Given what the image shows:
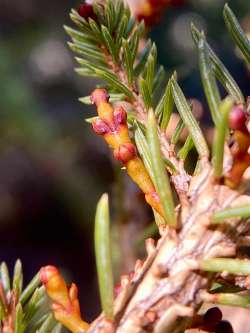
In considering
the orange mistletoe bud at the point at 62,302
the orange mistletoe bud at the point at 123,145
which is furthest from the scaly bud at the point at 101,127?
the orange mistletoe bud at the point at 62,302

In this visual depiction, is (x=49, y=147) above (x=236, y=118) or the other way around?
the other way around

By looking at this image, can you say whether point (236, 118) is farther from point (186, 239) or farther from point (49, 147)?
point (49, 147)

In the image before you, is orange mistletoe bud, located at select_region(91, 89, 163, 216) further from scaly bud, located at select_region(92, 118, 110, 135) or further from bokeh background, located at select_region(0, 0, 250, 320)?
bokeh background, located at select_region(0, 0, 250, 320)

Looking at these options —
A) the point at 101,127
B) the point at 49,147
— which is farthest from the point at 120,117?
the point at 49,147

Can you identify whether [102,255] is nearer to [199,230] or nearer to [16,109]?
[199,230]

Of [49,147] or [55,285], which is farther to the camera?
[49,147]

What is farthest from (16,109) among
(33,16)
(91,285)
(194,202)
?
(194,202)

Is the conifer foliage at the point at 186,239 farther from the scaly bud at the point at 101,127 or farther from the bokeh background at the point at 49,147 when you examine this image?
the bokeh background at the point at 49,147
